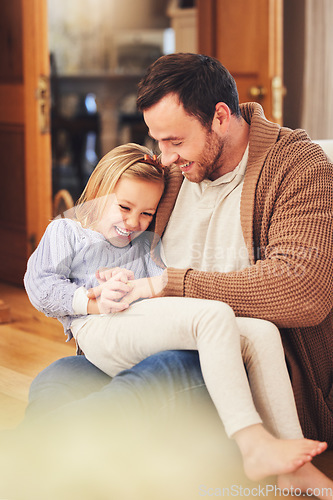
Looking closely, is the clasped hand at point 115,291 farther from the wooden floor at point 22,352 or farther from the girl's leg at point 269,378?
the wooden floor at point 22,352

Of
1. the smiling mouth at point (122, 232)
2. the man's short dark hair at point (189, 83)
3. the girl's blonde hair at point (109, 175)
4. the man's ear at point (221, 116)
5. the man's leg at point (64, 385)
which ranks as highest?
the man's short dark hair at point (189, 83)

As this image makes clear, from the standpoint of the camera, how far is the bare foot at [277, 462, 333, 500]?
1.13 m

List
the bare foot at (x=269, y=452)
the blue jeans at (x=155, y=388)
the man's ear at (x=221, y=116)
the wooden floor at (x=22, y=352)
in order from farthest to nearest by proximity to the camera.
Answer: the wooden floor at (x=22, y=352) → the man's ear at (x=221, y=116) → the blue jeans at (x=155, y=388) → the bare foot at (x=269, y=452)

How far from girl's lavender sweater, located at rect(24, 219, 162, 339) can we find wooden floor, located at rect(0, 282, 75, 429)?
0.52 meters

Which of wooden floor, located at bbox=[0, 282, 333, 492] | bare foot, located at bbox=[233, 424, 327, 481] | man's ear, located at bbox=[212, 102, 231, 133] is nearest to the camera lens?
bare foot, located at bbox=[233, 424, 327, 481]

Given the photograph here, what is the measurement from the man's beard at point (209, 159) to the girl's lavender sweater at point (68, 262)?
0.20m

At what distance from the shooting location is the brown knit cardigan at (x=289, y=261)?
3.91ft

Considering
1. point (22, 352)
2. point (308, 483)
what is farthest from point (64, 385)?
point (22, 352)

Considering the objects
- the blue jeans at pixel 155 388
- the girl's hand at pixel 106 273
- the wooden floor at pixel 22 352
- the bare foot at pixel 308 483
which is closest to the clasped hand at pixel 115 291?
the girl's hand at pixel 106 273

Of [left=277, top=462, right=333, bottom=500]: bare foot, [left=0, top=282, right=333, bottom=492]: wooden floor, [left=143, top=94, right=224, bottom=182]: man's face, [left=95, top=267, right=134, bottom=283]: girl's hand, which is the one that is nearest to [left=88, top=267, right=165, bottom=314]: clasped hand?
[left=95, top=267, right=134, bottom=283]: girl's hand

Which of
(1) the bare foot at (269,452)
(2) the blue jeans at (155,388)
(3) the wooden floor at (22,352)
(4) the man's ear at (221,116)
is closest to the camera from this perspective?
(1) the bare foot at (269,452)

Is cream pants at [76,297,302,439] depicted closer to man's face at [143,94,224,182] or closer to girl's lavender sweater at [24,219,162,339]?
girl's lavender sweater at [24,219,162,339]

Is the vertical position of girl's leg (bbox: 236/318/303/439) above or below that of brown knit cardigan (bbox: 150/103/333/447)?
below

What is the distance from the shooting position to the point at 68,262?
→ 3.74 feet
